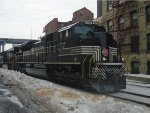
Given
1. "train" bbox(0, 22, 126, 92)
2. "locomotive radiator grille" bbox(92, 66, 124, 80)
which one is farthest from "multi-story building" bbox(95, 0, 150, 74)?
"locomotive radiator grille" bbox(92, 66, 124, 80)

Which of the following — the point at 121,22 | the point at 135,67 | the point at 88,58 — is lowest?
the point at 135,67

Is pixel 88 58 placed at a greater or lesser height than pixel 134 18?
lesser

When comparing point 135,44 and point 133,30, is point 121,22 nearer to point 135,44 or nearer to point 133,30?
point 133,30

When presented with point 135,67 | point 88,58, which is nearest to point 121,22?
point 135,67

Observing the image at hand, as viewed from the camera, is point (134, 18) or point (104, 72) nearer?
point (104, 72)

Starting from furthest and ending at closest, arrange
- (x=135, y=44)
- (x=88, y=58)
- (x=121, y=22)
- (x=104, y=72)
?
1. (x=121, y=22)
2. (x=135, y=44)
3. (x=88, y=58)
4. (x=104, y=72)

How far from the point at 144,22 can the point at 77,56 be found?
17.1 meters

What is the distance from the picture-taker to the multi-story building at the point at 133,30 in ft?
105

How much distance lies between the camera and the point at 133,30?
3403 cm

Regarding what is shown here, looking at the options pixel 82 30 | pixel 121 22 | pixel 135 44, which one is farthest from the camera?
pixel 121 22

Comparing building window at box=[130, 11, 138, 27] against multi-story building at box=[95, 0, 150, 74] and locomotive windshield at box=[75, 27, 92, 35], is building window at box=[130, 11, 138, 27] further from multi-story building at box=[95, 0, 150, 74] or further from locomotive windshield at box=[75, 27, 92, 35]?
locomotive windshield at box=[75, 27, 92, 35]

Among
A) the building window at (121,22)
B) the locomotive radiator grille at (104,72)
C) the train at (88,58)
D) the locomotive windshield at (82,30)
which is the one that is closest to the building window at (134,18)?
the building window at (121,22)

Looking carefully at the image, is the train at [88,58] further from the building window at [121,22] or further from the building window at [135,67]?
the building window at [121,22]

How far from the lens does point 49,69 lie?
2298cm
